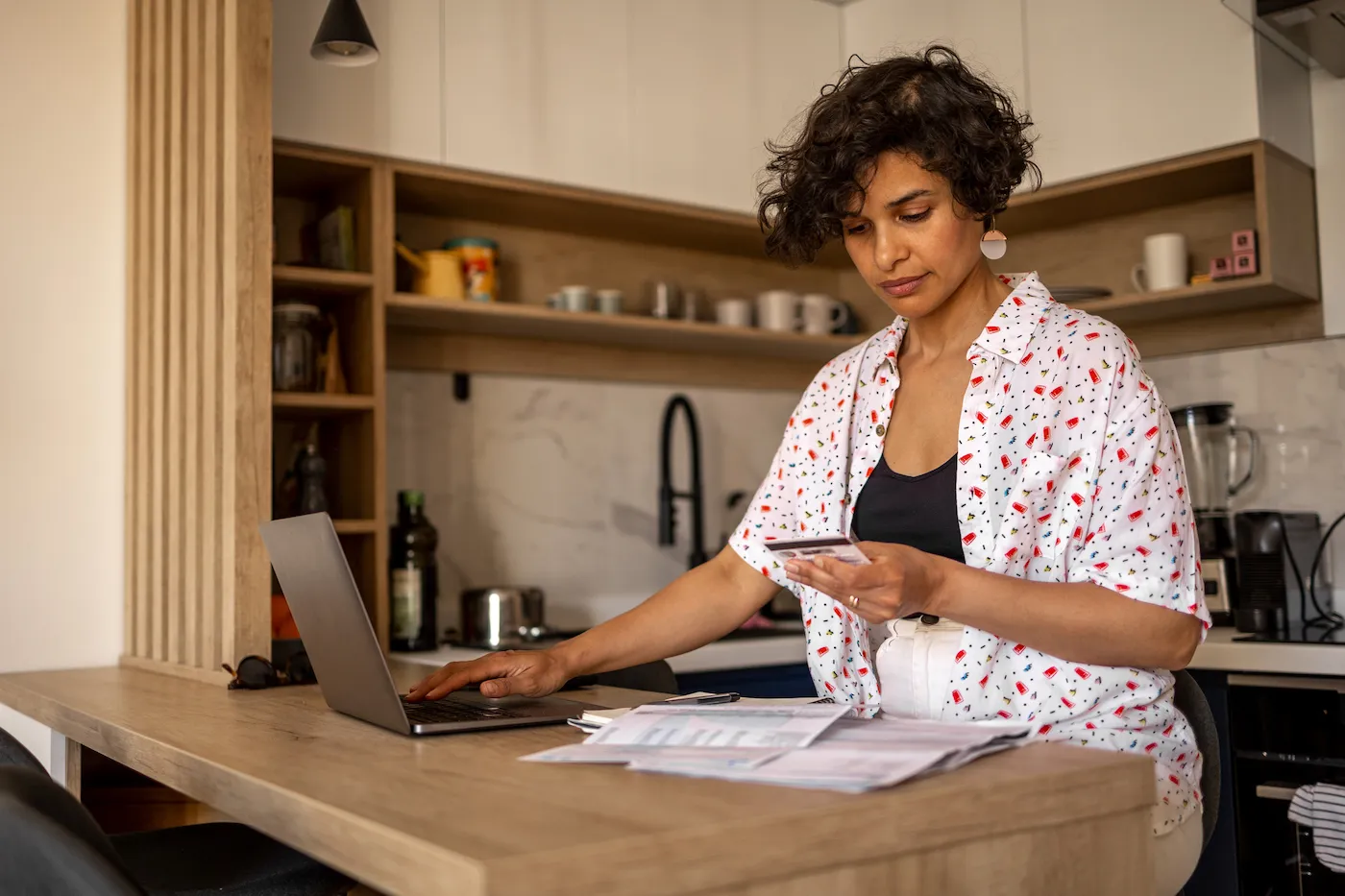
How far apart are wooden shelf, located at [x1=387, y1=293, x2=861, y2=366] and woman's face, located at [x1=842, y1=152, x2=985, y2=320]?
1.45 meters

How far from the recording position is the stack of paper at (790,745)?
92 cm

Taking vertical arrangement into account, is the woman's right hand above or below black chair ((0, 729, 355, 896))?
above

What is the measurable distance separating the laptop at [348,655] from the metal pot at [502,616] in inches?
51.4

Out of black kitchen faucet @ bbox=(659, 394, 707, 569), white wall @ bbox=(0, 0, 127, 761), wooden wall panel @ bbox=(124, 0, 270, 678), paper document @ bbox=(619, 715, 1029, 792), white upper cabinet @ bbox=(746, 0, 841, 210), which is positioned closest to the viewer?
paper document @ bbox=(619, 715, 1029, 792)

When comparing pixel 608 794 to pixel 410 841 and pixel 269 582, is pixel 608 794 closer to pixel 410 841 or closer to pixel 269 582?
pixel 410 841

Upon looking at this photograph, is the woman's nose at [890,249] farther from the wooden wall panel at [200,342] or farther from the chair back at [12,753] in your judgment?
the wooden wall panel at [200,342]

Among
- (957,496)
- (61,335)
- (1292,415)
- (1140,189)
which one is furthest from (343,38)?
(1292,415)

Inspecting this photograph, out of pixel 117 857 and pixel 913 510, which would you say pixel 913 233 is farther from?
pixel 117 857

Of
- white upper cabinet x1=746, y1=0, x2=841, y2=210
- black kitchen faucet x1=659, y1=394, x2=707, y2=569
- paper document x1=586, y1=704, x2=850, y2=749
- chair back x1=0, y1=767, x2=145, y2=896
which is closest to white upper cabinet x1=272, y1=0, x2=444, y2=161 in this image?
white upper cabinet x1=746, y1=0, x2=841, y2=210

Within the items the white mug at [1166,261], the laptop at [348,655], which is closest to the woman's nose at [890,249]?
the laptop at [348,655]

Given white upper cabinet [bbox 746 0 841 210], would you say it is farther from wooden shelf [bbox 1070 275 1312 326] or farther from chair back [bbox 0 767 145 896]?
chair back [bbox 0 767 145 896]

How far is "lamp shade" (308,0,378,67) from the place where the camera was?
2.24m

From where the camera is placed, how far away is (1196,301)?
290 centimetres

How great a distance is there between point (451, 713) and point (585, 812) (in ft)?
1.80
